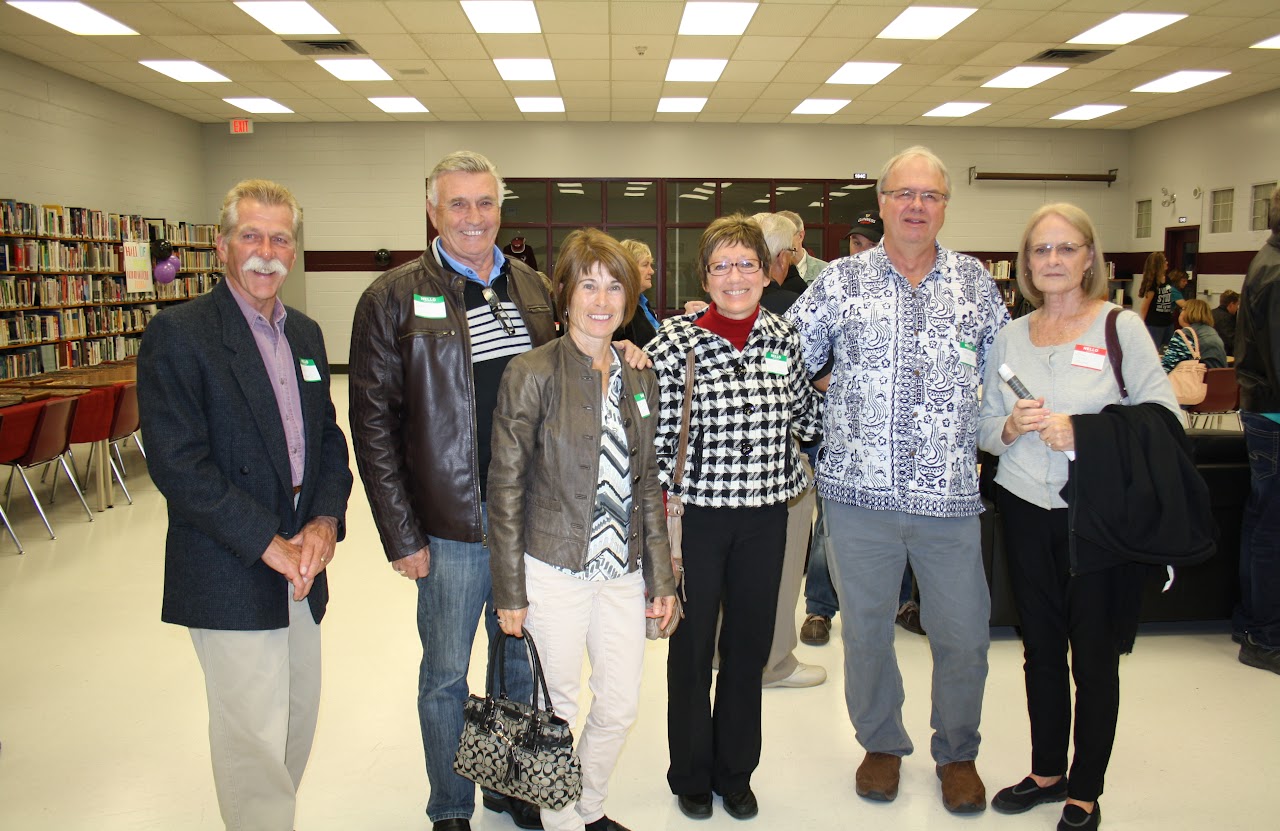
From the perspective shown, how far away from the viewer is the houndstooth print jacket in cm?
234

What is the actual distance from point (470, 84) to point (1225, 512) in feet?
33.4

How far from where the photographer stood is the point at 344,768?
112 inches

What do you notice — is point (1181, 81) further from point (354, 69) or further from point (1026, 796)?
point (1026, 796)

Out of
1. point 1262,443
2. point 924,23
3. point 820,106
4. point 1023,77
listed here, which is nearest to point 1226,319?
point 1023,77

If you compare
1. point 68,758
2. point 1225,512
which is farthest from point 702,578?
point 1225,512

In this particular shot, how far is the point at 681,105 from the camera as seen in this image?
12.8 m

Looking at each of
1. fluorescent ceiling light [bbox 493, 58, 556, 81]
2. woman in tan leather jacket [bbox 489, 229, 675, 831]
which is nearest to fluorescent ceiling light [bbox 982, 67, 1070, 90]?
fluorescent ceiling light [bbox 493, 58, 556, 81]

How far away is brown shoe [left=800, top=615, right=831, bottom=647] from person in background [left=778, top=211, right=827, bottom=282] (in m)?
1.69

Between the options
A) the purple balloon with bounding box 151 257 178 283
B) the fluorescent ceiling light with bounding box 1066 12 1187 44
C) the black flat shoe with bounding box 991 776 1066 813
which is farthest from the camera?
the purple balloon with bounding box 151 257 178 283

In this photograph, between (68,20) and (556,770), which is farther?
(68,20)

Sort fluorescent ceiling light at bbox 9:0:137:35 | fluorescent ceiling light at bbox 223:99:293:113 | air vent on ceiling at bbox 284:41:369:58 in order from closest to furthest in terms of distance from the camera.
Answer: fluorescent ceiling light at bbox 9:0:137:35 < air vent on ceiling at bbox 284:41:369:58 < fluorescent ceiling light at bbox 223:99:293:113

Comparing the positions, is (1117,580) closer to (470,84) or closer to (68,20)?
(68,20)

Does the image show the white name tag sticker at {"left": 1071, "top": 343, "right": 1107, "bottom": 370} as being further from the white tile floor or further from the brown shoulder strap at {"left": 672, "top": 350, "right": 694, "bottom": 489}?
the white tile floor

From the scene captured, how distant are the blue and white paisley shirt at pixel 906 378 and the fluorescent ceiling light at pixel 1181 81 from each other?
10455mm
